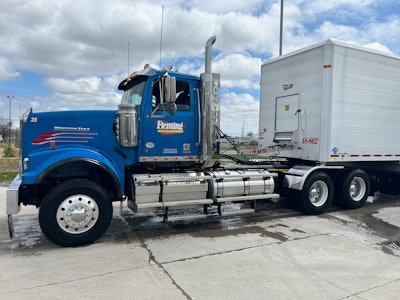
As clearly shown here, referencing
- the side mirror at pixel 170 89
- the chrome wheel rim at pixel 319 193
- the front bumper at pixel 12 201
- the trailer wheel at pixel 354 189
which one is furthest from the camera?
the trailer wheel at pixel 354 189

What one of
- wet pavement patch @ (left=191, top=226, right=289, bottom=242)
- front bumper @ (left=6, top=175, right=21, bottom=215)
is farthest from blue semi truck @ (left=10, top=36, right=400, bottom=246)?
wet pavement patch @ (left=191, top=226, right=289, bottom=242)

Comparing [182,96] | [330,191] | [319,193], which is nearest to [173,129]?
[182,96]

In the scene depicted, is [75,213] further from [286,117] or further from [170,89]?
[286,117]

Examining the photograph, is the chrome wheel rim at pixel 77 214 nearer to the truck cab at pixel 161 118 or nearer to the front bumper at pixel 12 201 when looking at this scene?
the front bumper at pixel 12 201

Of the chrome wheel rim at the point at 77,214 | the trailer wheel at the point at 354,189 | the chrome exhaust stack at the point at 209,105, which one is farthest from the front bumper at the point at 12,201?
the trailer wheel at the point at 354,189

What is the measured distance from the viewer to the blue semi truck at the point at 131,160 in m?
5.14

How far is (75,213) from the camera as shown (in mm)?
5121

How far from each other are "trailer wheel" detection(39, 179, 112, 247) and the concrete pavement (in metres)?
0.21

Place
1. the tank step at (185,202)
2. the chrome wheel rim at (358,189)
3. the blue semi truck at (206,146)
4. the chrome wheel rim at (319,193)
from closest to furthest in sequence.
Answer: the blue semi truck at (206,146) → the tank step at (185,202) → the chrome wheel rim at (319,193) → the chrome wheel rim at (358,189)

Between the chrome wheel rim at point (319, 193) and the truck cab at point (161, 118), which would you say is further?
the chrome wheel rim at point (319, 193)

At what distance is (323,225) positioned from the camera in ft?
21.9

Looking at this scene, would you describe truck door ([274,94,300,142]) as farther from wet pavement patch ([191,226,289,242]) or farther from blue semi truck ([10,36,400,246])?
wet pavement patch ([191,226,289,242])

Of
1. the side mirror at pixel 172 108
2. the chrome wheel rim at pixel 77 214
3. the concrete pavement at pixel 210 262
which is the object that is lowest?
the concrete pavement at pixel 210 262

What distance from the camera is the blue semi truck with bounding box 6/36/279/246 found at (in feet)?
16.9
